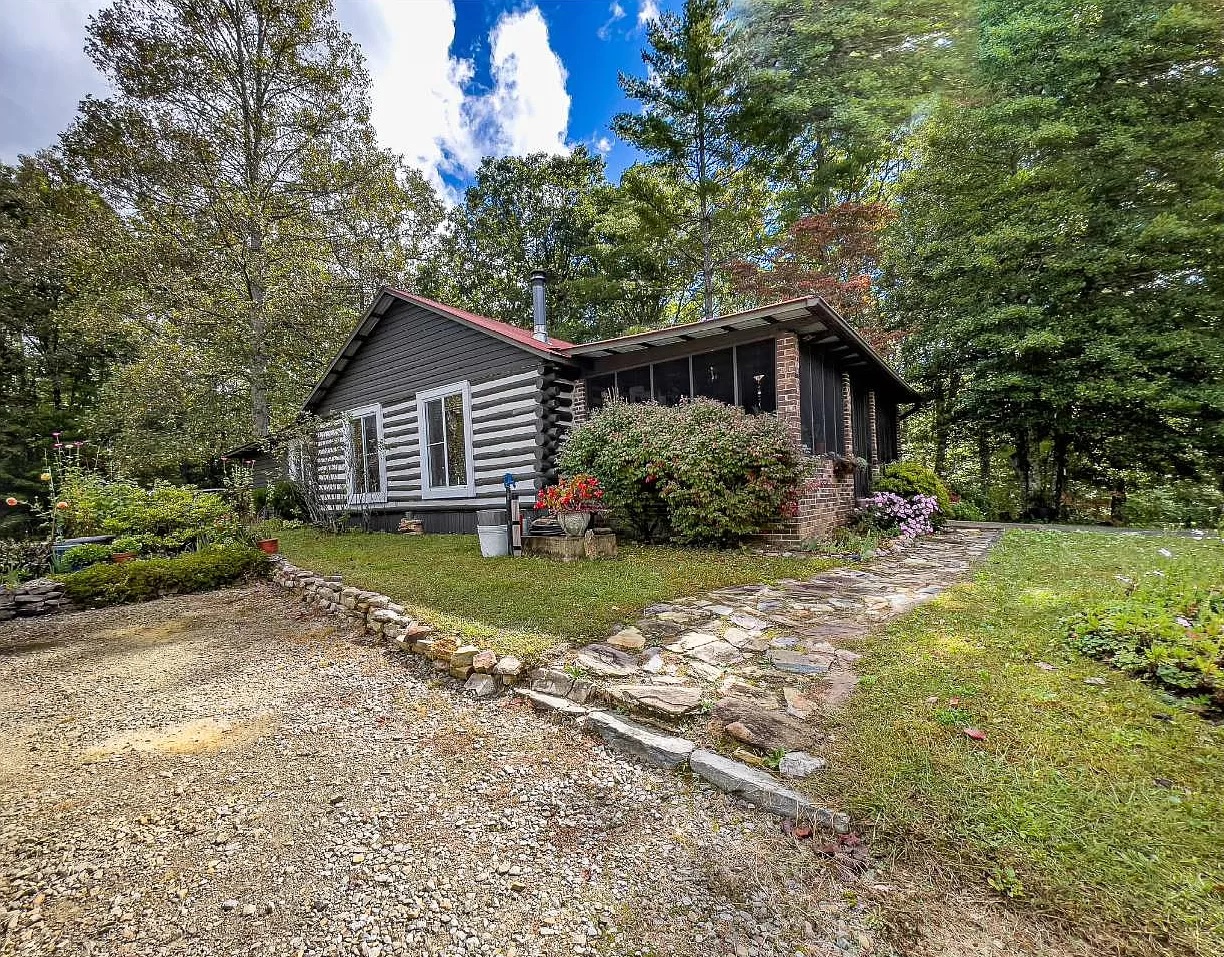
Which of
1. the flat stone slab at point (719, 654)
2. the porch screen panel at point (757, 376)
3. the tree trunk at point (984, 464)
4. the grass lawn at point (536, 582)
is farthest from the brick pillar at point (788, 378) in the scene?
the tree trunk at point (984, 464)

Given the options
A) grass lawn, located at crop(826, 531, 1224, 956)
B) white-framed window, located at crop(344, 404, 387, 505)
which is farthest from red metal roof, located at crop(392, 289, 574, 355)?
grass lawn, located at crop(826, 531, 1224, 956)

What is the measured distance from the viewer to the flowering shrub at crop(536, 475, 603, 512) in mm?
6703

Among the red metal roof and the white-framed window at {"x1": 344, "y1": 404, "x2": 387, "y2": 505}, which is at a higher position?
the red metal roof

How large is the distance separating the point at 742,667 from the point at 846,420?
745 cm

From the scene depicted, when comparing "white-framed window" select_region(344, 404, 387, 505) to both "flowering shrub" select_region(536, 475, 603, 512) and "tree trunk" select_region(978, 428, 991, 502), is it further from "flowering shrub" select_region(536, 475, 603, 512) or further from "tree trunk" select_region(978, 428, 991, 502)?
"tree trunk" select_region(978, 428, 991, 502)

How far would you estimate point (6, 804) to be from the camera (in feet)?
7.16

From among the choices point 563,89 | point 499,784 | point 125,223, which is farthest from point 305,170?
point 499,784

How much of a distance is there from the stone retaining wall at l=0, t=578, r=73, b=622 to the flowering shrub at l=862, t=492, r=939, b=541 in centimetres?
1123

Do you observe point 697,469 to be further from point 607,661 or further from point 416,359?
point 416,359

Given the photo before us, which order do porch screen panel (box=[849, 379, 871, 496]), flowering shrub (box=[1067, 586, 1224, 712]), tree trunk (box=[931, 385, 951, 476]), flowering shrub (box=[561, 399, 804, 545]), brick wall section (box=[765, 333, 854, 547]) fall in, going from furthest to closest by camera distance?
1. tree trunk (box=[931, 385, 951, 476])
2. porch screen panel (box=[849, 379, 871, 496])
3. brick wall section (box=[765, 333, 854, 547])
4. flowering shrub (box=[561, 399, 804, 545])
5. flowering shrub (box=[1067, 586, 1224, 712])

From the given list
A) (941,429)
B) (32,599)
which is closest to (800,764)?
(32,599)

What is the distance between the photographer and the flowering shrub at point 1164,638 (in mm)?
2307

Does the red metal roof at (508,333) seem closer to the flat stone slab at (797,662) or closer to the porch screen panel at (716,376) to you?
the porch screen panel at (716,376)

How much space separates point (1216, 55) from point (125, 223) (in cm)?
2433
